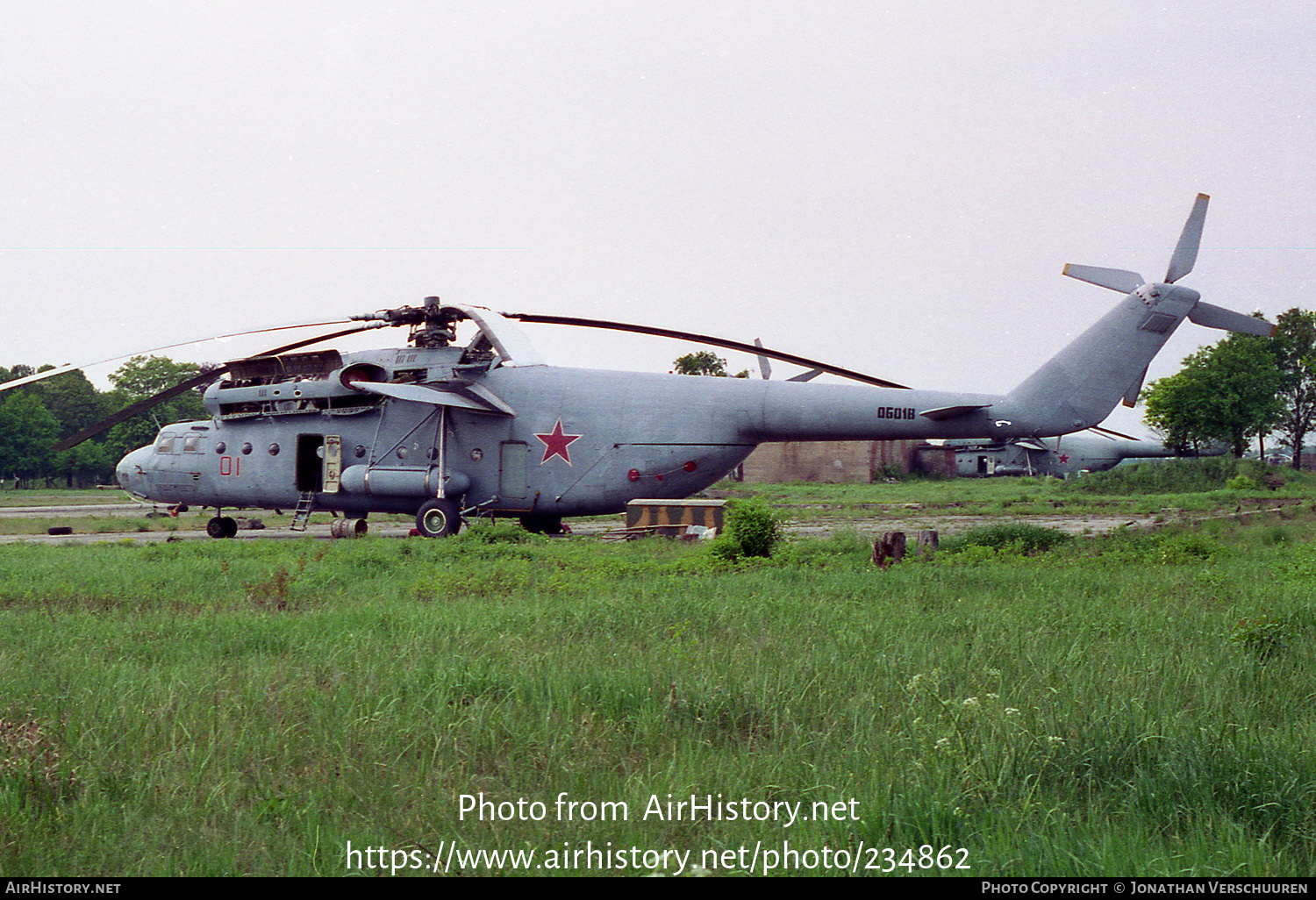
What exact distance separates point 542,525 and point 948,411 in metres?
8.29

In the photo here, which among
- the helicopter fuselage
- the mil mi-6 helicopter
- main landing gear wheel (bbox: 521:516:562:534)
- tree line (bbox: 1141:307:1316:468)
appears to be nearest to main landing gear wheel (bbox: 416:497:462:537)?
the mil mi-6 helicopter

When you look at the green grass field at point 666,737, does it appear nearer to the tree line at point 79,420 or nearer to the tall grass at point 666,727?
the tall grass at point 666,727

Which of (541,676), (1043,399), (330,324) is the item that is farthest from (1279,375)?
(541,676)

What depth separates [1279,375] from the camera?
61.1 m

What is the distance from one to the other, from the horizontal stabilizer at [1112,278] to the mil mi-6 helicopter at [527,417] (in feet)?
0.08

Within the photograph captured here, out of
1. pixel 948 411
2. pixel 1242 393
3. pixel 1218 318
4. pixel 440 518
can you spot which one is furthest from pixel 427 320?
pixel 1242 393

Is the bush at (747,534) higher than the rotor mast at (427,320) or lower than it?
lower

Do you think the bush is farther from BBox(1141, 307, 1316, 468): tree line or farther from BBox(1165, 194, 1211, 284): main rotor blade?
BBox(1141, 307, 1316, 468): tree line

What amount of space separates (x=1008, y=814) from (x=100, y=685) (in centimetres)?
449

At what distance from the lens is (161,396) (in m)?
16.4

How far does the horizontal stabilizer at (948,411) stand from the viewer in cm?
1496

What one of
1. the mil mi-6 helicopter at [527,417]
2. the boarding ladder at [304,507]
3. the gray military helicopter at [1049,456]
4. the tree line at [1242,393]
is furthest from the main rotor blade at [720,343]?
the tree line at [1242,393]
